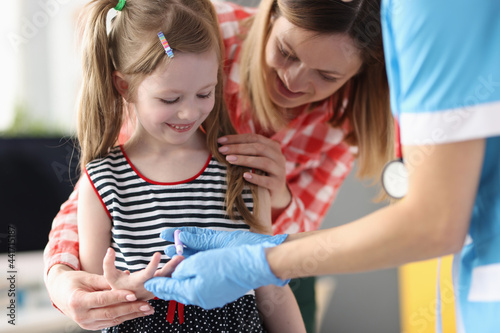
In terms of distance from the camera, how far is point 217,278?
0.96m

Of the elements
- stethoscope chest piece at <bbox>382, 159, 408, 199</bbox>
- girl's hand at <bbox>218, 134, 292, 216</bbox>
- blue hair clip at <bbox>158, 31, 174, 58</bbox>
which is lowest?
girl's hand at <bbox>218, 134, 292, 216</bbox>

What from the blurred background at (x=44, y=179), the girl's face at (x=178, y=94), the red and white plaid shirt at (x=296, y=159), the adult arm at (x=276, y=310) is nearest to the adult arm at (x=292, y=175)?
the red and white plaid shirt at (x=296, y=159)

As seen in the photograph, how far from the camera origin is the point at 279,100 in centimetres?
141

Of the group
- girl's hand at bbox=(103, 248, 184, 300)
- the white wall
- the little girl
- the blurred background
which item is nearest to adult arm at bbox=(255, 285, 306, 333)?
the little girl

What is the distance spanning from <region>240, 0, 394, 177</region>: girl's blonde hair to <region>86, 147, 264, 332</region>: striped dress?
1.05ft

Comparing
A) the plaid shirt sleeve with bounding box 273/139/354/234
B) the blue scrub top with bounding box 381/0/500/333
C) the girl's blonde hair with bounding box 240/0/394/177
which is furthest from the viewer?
the plaid shirt sleeve with bounding box 273/139/354/234

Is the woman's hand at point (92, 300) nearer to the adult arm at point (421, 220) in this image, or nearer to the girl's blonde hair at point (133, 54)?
the girl's blonde hair at point (133, 54)

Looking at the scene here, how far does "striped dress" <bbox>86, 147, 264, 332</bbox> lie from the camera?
1126 millimetres

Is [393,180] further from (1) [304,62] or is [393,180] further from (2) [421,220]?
(1) [304,62]

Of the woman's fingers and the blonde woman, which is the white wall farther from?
the woman's fingers

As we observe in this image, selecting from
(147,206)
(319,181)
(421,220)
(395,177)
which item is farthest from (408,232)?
(319,181)

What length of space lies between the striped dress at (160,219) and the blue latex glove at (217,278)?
0.44 ft

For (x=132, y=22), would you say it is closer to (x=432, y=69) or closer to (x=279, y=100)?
(x=279, y=100)

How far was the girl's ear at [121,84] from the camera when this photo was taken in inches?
47.1
